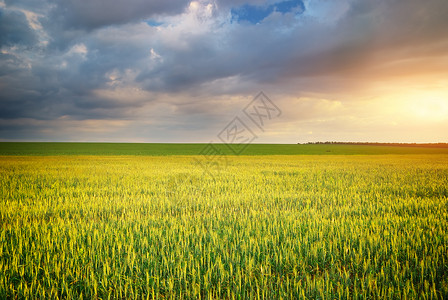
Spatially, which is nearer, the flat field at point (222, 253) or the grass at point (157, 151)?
the flat field at point (222, 253)

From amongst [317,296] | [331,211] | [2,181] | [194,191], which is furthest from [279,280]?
[2,181]

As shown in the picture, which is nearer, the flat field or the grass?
the flat field

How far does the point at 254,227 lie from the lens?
603 cm

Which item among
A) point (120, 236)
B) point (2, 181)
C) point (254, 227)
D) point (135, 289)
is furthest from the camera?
point (2, 181)

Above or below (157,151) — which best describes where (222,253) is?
below

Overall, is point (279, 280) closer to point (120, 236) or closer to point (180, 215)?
point (120, 236)

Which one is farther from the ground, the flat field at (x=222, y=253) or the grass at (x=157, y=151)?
the grass at (x=157, y=151)

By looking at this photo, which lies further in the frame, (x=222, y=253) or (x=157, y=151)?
(x=157, y=151)

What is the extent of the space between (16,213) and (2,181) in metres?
8.05

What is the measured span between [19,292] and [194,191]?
775cm

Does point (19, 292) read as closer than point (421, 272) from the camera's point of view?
Yes

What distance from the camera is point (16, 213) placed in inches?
293

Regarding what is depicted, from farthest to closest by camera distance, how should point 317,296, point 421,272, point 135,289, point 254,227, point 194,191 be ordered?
point 194,191
point 254,227
point 421,272
point 135,289
point 317,296

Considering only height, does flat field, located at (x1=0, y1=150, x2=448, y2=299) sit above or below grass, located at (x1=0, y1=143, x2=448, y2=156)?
below
